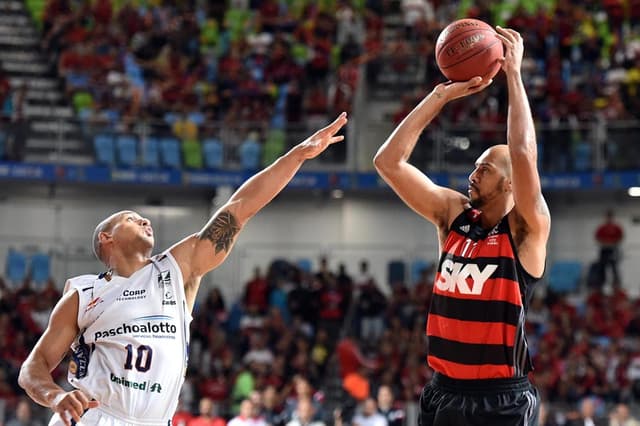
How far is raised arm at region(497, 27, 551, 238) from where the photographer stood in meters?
5.26

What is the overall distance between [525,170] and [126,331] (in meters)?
2.21

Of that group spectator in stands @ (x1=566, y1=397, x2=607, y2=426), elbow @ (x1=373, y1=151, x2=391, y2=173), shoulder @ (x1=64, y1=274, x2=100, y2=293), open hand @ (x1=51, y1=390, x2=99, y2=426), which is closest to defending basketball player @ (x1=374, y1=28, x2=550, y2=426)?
elbow @ (x1=373, y1=151, x2=391, y2=173)

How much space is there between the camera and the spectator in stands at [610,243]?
68.5 ft

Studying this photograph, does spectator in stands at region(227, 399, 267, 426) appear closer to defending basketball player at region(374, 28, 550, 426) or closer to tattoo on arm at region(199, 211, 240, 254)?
tattoo on arm at region(199, 211, 240, 254)

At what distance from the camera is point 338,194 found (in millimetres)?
24078

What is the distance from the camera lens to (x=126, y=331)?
18.8ft

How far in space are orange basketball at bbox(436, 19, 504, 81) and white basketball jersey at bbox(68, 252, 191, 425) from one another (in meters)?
1.89

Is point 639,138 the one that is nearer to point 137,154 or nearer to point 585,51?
point 585,51

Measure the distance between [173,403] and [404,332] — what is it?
13.6 meters

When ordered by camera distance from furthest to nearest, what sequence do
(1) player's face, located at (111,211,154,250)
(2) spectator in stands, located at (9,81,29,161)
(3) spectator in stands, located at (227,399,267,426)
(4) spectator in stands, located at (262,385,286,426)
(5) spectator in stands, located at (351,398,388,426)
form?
(2) spectator in stands, located at (9,81,29,161), (4) spectator in stands, located at (262,385,286,426), (3) spectator in stands, located at (227,399,267,426), (5) spectator in stands, located at (351,398,388,426), (1) player's face, located at (111,211,154,250)

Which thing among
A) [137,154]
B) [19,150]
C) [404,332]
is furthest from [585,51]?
[19,150]

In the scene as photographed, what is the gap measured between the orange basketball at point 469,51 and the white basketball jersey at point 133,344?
189 cm

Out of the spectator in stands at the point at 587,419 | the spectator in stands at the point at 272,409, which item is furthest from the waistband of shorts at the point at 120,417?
the spectator in stands at the point at 587,419

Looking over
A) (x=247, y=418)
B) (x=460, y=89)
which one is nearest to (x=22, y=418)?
(x=247, y=418)
